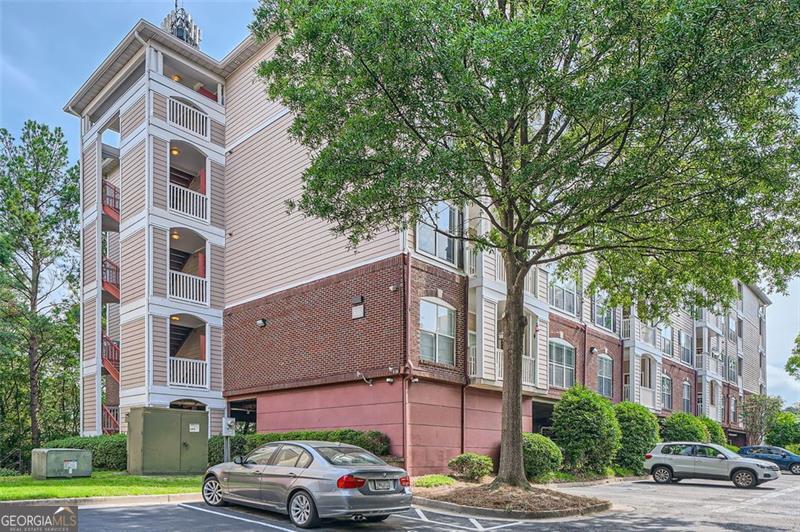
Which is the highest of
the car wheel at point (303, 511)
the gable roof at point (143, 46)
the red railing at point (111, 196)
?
the gable roof at point (143, 46)

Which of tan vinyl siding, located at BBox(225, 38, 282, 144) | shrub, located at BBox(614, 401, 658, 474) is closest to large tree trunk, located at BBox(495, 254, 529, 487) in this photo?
shrub, located at BBox(614, 401, 658, 474)

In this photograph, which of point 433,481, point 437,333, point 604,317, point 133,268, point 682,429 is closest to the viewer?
point 433,481

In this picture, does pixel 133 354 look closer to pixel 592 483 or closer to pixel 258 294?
pixel 258 294

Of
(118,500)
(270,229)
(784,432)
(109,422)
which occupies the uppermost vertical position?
(270,229)

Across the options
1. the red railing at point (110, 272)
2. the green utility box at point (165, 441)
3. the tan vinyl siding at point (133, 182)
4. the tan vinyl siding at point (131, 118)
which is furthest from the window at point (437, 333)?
the red railing at point (110, 272)

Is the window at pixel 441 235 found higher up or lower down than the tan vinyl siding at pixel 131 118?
lower down

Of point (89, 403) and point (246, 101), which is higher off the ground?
point (246, 101)

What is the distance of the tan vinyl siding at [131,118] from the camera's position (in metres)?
24.6

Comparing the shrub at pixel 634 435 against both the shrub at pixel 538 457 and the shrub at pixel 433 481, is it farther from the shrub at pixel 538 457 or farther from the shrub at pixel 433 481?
the shrub at pixel 433 481

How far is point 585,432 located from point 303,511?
14815 millimetres

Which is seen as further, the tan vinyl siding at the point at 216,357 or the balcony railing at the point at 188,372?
the tan vinyl siding at the point at 216,357

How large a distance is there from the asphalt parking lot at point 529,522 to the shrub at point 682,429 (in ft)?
50.0

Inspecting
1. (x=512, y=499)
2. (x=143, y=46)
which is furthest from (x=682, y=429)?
(x=143, y=46)

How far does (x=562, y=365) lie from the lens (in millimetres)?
26656
